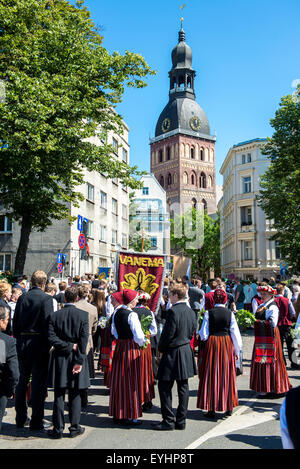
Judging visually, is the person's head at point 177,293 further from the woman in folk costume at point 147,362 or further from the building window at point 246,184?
the building window at point 246,184

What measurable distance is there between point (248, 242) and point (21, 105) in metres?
40.7

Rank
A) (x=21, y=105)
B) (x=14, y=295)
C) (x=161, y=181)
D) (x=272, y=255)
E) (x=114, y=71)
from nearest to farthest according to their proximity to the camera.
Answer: (x=14, y=295) → (x=21, y=105) → (x=114, y=71) → (x=272, y=255) → (x=161, y=181)

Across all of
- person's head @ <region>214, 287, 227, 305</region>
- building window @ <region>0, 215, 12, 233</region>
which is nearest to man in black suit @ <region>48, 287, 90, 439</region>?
person's head @ <region>214, 287, 227, 305</region>

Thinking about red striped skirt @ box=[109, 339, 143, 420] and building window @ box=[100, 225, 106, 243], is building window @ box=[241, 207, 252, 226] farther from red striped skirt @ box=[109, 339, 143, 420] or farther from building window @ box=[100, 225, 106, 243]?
red striped skirt @ box=[109, 339, 143, 420]

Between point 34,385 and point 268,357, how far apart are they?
13.6ft

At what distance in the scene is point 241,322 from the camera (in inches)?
446

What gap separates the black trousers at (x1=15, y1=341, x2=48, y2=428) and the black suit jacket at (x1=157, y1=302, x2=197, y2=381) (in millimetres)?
1678

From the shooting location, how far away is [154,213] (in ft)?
217

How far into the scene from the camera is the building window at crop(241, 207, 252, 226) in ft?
171

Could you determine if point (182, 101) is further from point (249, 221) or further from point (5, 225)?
point (5, 225)

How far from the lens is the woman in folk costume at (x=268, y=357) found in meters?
7.64

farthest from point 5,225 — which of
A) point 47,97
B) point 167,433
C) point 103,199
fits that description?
point 167,433

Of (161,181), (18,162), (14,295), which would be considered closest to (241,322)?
(14,295)
